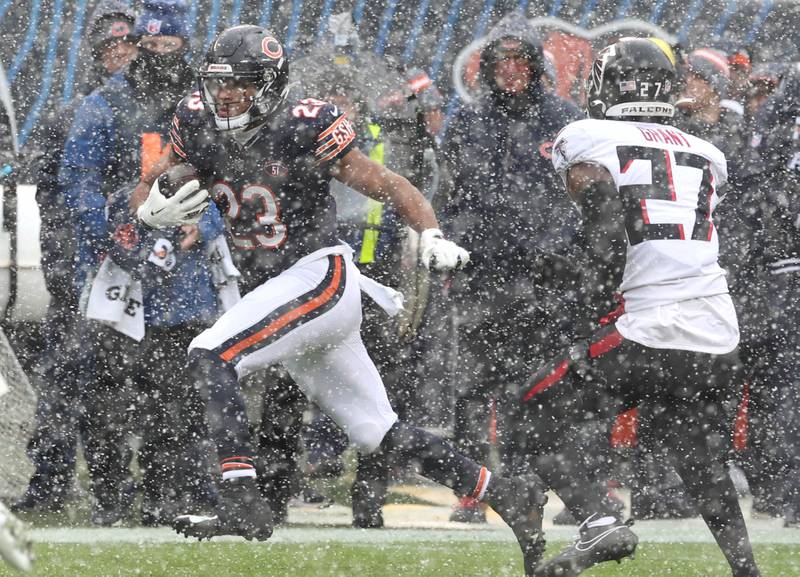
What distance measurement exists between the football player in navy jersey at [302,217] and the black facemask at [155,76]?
3.88 ft

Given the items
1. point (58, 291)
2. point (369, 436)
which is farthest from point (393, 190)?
point (58, 291)

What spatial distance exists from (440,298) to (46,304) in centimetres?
190

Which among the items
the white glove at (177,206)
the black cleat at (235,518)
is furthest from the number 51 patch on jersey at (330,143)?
the black cleat at (235,518)

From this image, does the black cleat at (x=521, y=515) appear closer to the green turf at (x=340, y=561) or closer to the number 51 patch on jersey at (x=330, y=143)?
the green turf at (x=340, y=561)

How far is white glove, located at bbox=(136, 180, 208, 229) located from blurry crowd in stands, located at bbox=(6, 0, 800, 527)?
Answer: 1.04m

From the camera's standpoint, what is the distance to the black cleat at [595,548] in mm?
4602

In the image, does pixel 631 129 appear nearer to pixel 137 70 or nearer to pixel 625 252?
pixel 625 252

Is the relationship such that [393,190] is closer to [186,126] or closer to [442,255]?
[442,255]

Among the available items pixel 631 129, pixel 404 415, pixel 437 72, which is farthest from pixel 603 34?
pixel 631 129

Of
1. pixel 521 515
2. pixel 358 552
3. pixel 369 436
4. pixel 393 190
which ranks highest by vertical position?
pixel 393 190

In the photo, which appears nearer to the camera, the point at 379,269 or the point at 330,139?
the point at 330,139

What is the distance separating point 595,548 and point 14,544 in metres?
1.97

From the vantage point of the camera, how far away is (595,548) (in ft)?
15.1

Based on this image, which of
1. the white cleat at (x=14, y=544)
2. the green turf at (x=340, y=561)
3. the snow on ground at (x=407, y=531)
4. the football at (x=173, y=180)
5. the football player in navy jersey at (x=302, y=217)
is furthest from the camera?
the snow on ground at (x=407, y=531)
